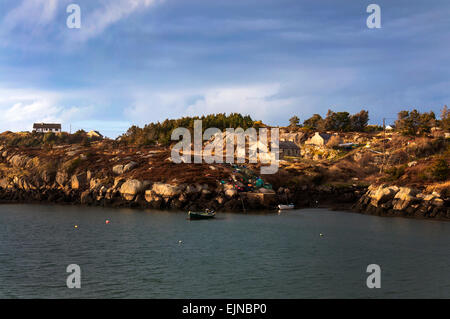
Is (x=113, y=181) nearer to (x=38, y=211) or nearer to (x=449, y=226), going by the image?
(x=38, y=211)

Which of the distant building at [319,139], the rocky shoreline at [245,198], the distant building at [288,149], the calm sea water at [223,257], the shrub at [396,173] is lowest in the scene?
the calm sea water at [223,257]

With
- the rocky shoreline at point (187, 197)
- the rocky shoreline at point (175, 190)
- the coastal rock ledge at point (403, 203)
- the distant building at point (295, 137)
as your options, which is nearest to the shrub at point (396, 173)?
the rocky shoreline at point (175, 190)

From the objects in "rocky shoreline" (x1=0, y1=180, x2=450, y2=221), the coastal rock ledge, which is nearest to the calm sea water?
the coastal rock ledge

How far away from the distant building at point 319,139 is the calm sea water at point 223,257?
83.4m

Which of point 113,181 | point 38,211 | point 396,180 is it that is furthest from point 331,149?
point 38,211

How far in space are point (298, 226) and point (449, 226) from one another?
2705 centimetres

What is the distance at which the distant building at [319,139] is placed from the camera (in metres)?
165

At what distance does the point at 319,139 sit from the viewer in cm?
16625

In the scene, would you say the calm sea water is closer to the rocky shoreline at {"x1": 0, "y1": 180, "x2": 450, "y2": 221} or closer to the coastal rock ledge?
the coastal rock ledge

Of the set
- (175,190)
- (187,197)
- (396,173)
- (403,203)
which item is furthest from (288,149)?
(403,203)

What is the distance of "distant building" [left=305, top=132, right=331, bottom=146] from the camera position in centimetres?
16451

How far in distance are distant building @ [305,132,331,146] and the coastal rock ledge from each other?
64.7 metres

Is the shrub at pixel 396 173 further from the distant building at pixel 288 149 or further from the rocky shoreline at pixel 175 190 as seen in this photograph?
the distant building at pixel 288 149

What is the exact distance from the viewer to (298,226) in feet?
247
